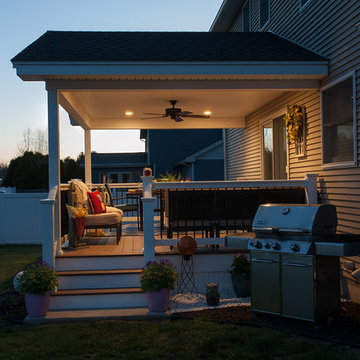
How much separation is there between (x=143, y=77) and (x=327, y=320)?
3.99 metres

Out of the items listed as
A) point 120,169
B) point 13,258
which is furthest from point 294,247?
point 120,169

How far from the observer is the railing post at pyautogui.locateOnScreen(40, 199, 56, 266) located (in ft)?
18.8

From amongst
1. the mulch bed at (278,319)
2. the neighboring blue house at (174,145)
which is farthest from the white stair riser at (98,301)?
the neighboring blue house at (174,145)

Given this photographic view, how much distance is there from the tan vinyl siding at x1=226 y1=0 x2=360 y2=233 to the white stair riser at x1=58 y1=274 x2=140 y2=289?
9.61ft

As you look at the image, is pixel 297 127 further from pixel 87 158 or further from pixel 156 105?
pixel 87 158

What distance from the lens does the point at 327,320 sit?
183 inches

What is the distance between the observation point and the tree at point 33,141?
35259 millimetres

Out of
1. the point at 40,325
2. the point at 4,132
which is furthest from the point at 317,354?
the point at 4,132

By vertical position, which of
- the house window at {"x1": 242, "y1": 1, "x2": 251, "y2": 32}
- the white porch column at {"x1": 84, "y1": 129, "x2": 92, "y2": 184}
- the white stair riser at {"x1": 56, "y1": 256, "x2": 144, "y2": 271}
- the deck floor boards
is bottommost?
the white stair riser at {"x1": 56, "y1": 256, "x2": 144, "y2": 271}

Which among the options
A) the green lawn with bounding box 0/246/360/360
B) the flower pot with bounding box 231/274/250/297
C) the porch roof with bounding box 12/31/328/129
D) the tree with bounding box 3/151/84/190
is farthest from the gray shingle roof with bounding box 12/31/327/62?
the tree with bounding box 3/151/84/190

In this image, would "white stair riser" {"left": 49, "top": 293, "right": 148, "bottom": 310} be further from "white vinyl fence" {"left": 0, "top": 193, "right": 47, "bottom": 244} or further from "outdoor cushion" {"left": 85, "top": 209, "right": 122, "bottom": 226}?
"white vinyl fence" {"left": 0, "top": 193, "right": 47, "bottom": 244}

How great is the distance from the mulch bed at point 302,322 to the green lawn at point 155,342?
15 cm

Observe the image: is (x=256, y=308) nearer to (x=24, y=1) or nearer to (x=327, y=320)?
(x=327, y=320)

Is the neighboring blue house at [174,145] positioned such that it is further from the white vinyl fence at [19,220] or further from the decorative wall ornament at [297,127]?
the decorative wall ornament at [297,127]
